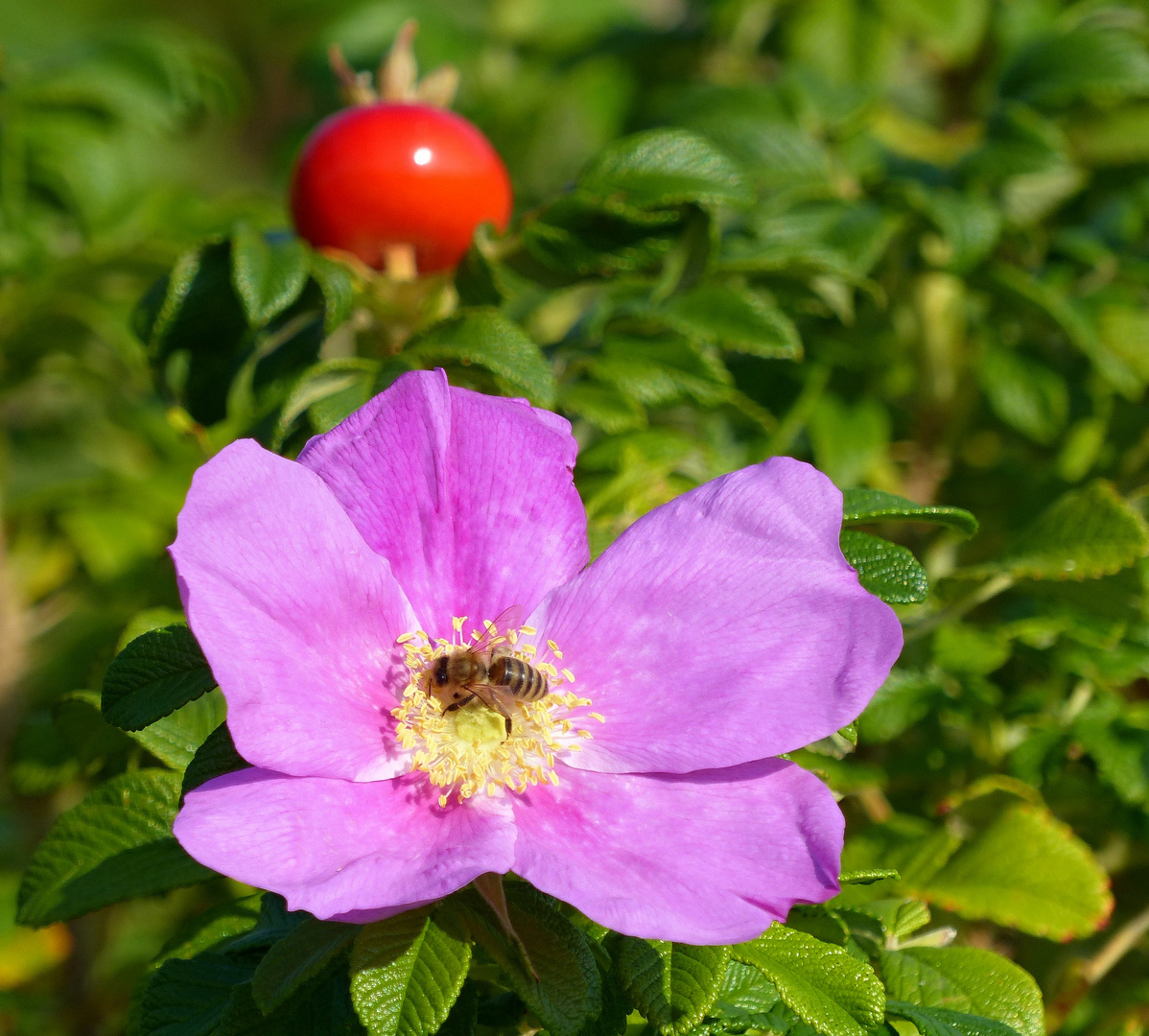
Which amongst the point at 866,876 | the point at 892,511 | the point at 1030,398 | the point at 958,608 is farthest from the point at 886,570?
the point at 1030,398

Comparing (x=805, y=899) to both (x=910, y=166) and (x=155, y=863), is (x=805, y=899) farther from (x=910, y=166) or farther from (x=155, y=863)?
(x=910, y=166)

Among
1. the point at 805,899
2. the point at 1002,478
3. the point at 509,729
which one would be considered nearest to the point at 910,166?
the point at 1002,478

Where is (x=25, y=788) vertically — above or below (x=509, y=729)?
below

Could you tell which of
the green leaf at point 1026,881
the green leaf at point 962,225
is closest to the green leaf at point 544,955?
the green leaf at point 1026,881

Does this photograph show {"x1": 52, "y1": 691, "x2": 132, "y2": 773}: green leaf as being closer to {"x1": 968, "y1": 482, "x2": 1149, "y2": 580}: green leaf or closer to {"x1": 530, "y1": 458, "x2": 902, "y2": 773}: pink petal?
{"x1": 530, "y1": 458, "x2": 902, "y2": 773}: pink petal

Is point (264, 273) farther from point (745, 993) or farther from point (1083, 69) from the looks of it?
point (1083, 69)

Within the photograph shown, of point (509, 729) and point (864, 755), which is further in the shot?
point (864, 755)
